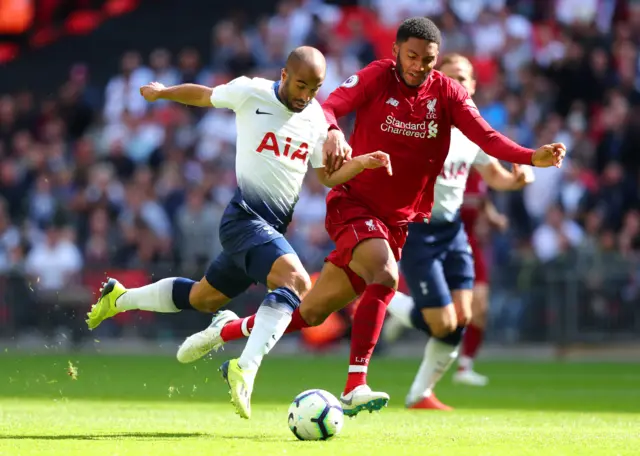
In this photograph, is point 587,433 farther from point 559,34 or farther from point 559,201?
point 559,34

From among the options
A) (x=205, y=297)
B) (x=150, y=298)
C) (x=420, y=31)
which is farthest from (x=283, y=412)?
(x=420, y=31)

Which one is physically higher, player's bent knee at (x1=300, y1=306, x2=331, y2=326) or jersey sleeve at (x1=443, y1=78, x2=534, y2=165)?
jersey sleeve at (x1=443, y1=78, x2=534, y2=165)

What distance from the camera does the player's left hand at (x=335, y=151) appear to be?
8031 mm

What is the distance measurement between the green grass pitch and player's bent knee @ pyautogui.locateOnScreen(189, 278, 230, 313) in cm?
81

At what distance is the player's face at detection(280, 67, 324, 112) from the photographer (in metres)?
8.51

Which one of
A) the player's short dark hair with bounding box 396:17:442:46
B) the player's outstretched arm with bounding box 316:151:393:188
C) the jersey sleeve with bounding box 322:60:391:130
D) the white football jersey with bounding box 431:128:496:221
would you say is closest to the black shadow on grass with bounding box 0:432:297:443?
the player's outstretched arm with bounding box 316:151:393:188

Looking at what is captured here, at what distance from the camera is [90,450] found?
23.1 feet

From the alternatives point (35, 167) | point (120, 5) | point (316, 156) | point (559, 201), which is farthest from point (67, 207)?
point (316, 156)

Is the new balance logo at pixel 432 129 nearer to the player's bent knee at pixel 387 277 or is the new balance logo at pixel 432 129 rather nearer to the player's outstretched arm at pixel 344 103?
the player's outstretched arm at pixel 344 103

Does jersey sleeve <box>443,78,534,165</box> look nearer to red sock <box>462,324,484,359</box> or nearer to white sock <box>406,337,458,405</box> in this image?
white sock <box>406,337,458,405</box>

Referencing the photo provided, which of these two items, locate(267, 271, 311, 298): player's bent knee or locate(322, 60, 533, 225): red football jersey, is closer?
locate(267, 271, 311, 298): player's bent knee

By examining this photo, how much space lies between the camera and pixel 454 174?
11211 mm

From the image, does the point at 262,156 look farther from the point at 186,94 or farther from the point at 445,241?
the point at 445,241

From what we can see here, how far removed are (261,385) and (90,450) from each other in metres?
6.22
